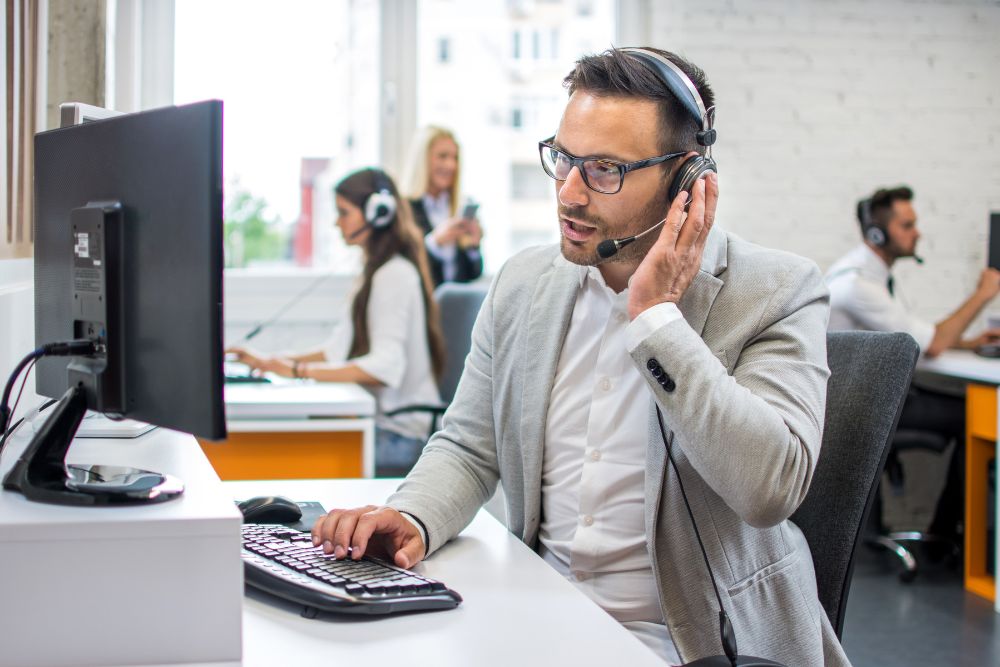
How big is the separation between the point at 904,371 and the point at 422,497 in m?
0.64

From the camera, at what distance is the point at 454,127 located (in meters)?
4.79

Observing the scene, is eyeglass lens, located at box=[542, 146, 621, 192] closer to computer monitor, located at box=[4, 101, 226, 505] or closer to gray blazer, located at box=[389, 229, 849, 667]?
gray blazer, located at box=[389, 229, 849, 667]

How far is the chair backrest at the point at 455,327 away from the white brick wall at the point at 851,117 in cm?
184

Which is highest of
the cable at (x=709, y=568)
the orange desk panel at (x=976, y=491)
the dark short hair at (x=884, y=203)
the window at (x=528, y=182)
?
the window at (x=528, y=182)

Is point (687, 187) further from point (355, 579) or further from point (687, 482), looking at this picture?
point (355, 579)

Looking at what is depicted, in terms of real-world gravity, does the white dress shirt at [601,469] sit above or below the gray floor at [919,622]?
above

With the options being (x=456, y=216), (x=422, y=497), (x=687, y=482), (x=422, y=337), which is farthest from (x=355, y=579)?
(x=456, y=216)

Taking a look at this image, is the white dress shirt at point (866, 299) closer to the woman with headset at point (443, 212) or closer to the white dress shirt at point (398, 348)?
the woman with headset at point (443, 212)

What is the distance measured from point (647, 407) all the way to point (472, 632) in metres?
0.48

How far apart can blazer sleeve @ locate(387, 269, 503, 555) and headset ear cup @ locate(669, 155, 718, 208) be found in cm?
33

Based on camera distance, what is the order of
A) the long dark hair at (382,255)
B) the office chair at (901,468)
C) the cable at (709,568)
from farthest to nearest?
the office chair at (901,468) < the long dark hair at (382,255) < the cable at (709,568)

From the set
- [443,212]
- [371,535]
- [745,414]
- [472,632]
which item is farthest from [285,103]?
[472,632]

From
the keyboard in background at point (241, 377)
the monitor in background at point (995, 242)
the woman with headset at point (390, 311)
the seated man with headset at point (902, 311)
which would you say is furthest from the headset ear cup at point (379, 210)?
the monitor in background at point (995, 242)

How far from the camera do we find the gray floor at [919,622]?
114 inches
